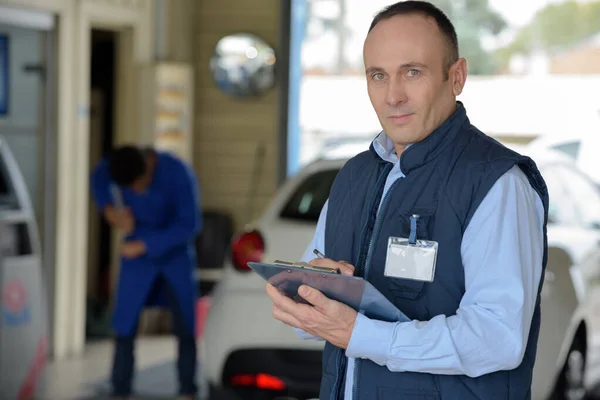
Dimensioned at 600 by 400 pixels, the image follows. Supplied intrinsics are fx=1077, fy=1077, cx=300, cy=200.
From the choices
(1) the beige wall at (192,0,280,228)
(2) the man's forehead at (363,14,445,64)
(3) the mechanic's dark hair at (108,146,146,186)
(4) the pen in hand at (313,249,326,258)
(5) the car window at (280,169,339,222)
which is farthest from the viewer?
(1) the beige wall at (192,0,280,228)

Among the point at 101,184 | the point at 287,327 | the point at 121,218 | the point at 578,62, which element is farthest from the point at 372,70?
the point at 578,62

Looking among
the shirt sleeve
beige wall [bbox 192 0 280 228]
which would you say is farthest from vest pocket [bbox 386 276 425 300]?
beige wall [bbox 192 0 280 228]

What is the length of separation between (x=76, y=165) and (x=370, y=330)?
5.97 metres

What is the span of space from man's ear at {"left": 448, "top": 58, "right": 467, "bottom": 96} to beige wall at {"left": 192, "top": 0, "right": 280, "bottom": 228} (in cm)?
730

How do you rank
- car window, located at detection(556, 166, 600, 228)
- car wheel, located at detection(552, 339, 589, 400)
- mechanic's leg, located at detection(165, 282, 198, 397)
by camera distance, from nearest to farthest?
car wheel, located at detection(552, 339, 589, 400)
car window, located at detection(556, 166, 600, 228)
mechanic's leg, located at detection(165, 282, 198, 397)

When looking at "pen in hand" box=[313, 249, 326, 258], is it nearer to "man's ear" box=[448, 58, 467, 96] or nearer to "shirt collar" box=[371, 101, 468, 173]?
"shirt collar" box=[371, 101, 468, 173]

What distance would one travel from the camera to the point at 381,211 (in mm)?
1927

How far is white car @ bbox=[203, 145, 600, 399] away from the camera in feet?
14.0

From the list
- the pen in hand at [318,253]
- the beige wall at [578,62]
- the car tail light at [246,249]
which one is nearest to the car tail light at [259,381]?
the car tail light at [246,249]

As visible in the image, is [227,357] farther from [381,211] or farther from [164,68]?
[164,68]

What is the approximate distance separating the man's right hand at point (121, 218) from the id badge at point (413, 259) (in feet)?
13.3

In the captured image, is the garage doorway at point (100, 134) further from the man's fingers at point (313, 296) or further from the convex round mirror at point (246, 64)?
the man's fingers at point (313, 296)

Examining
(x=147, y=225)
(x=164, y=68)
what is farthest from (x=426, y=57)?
(x=164, y=68)

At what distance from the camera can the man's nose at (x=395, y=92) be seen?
190cm
